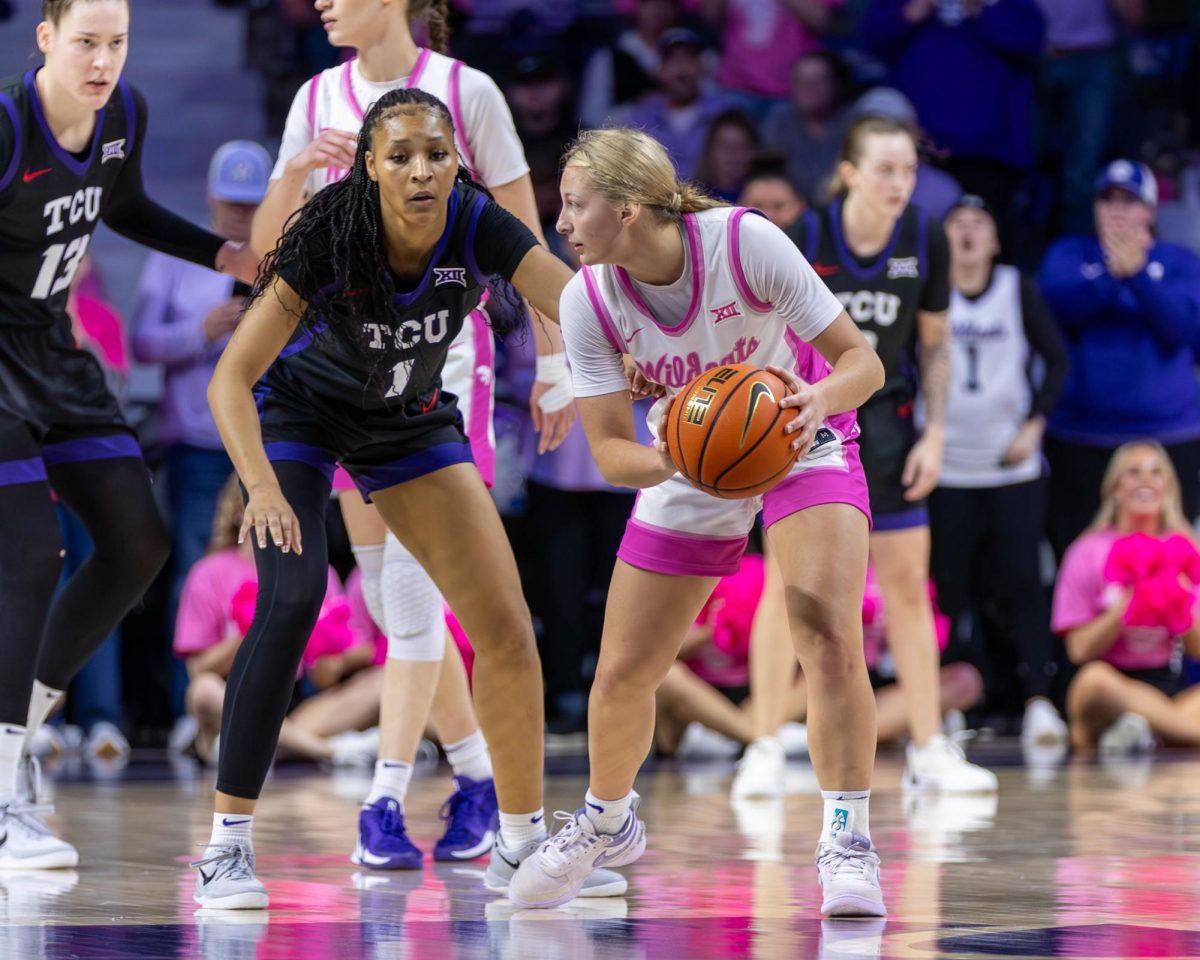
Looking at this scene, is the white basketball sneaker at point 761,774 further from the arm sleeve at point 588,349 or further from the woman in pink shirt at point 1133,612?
the arm sleeve at point 588,349

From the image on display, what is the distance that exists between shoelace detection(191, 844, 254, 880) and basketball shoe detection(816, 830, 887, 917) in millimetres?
1223

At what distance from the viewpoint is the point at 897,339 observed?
23.5 ft

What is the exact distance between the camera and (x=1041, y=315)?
31.0 feet

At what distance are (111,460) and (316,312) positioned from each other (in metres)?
1.13

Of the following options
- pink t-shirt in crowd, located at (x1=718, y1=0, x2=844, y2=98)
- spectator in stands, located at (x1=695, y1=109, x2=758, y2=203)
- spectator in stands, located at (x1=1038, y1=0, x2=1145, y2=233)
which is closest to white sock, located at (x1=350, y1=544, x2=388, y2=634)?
spectator in stands, located at (x1=695, y1=109, x2=758, y2=203)

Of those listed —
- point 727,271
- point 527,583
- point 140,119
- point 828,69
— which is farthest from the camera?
point 828,69

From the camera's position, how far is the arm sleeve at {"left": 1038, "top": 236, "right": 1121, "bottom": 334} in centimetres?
973

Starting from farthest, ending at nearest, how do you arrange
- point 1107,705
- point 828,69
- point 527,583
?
point 828,69, point 527,583, point 1107,705

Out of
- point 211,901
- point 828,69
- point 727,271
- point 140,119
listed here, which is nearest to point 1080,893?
point 727,271

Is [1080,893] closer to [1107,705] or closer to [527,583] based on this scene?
[1107,705]

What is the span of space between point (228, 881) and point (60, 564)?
127 cm

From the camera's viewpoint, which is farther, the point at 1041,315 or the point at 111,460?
the point at 1041,315

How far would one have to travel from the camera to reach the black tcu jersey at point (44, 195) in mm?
5125

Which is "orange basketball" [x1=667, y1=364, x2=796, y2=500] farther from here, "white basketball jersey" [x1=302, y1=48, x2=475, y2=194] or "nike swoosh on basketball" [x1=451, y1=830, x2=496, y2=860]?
"nike swoosh on basketball" [x1=451, y1=830, x2=496, y2=860]
